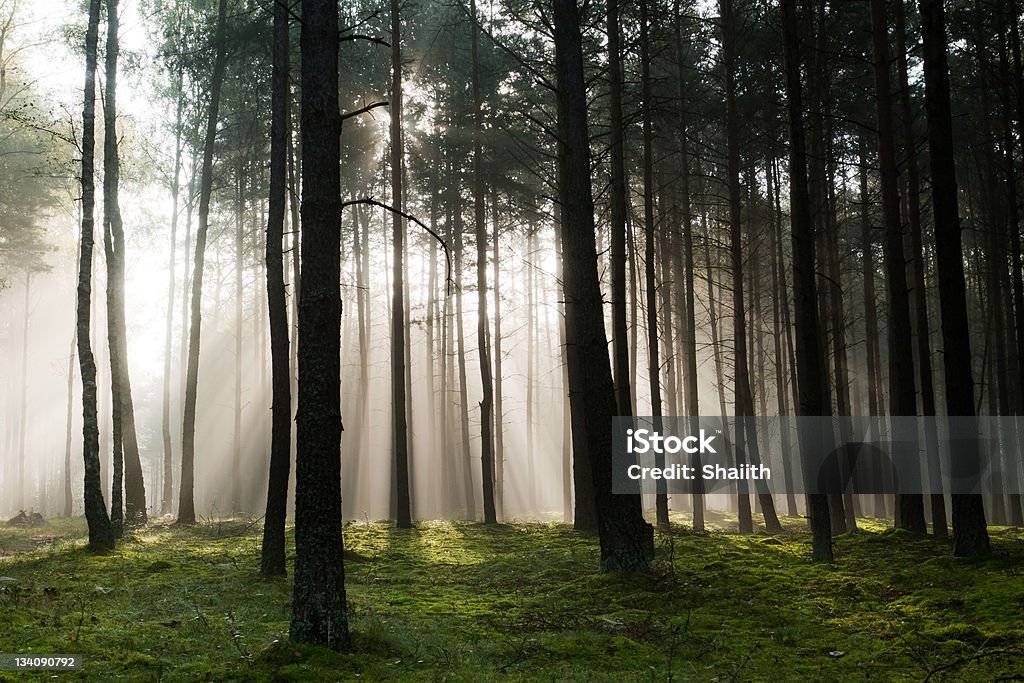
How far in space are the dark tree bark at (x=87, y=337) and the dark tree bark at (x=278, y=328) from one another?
4.00 m

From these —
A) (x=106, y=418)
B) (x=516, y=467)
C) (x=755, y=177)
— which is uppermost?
(x=755, y=177)

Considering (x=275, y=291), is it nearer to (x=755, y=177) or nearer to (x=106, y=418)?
(x=755, y=177)

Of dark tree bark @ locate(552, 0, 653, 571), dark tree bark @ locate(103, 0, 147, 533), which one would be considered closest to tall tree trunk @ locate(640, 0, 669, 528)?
dark tree bark @ locate(552, 0, 653, 571)

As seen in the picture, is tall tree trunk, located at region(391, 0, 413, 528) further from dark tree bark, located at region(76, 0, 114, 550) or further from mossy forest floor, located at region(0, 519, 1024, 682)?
dark tree bark, located at region(76, 0, 114, 550)

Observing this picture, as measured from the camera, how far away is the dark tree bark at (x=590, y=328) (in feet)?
31.2

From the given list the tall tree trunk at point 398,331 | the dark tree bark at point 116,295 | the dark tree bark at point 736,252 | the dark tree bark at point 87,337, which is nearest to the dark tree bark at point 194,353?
the dark tree bark at point 116,295

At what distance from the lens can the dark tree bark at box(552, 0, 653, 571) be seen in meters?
9.51

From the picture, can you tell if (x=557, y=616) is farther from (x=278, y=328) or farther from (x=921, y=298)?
(x=921, y=298)

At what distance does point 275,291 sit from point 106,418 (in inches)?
1280

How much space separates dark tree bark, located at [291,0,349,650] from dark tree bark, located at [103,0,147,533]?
10244mm

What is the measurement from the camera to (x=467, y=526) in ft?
62.0

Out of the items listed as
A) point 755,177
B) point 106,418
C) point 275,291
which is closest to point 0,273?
point 106,418

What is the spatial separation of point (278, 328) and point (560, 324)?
2413 centimetres

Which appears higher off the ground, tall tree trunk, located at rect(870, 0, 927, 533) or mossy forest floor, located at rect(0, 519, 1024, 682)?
tall tree trunk, located at rect(870, 0, 927, 533)
